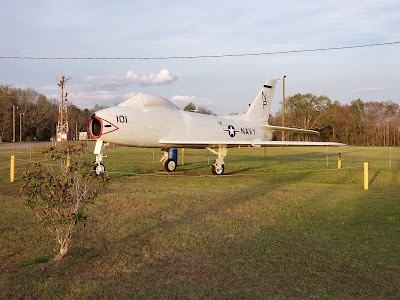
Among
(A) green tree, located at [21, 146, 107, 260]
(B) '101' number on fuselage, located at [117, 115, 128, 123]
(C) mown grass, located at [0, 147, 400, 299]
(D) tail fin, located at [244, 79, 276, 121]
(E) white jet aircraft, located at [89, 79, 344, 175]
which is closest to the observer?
(C) mown grass, located at [0, 147, 400, 299]

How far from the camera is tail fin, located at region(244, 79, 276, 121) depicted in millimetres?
26188

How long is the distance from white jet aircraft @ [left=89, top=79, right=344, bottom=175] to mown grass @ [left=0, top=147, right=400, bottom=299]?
5996 mm

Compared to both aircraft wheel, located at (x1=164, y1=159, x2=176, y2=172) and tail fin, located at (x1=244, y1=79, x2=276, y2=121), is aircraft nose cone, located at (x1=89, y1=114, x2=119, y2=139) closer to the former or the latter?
aircraft wheel, located at (x1=164, y1=159, x2=176, y2=172)

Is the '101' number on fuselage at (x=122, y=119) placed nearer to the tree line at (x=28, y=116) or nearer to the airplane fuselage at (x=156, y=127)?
the airplane fuselage at (x=156, y=127)

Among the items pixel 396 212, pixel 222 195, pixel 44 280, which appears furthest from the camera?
pixel 222 195

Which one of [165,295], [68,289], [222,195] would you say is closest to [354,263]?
[165,295]

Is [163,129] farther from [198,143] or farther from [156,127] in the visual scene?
[198,143]

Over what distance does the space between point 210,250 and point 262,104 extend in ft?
66.8

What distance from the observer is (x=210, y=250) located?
710 cm

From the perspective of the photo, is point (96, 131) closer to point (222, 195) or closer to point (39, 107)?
point (222, 195)

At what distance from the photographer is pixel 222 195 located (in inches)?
533

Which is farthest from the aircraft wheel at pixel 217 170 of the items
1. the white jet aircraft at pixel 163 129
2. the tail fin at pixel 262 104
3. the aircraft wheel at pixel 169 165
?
the tail fin at pixel 262 104

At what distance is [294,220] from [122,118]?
1080 centimetres

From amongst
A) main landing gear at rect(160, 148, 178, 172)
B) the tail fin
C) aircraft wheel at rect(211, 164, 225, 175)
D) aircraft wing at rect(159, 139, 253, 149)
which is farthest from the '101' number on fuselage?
the tail fin
